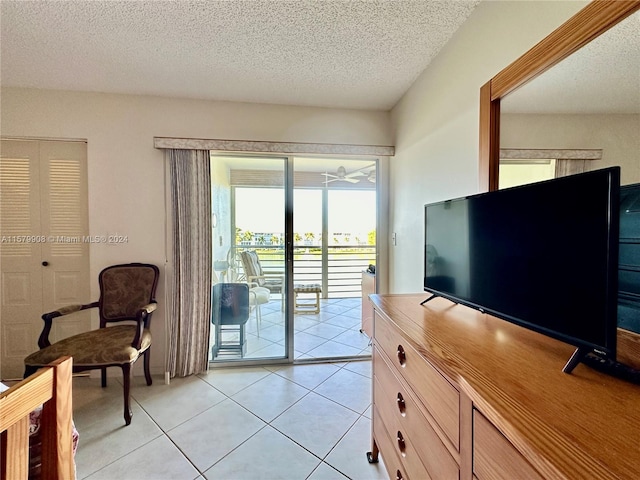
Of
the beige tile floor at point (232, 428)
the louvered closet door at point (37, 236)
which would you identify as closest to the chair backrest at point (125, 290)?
the louvered closet door at point (37, 236)

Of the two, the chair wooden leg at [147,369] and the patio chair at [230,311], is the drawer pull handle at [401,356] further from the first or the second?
the chair wooden leg at [147,369]

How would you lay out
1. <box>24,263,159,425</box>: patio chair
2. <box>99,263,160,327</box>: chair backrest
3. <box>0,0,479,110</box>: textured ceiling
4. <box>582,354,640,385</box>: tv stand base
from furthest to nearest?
<box>99,263,160,327</box>: chair backrest < <box>24,263,159,425</box>: patio chair < <box>0,0,479,110</box>: textured ceiling < <box>582,354,640,385</box>: tv stand base

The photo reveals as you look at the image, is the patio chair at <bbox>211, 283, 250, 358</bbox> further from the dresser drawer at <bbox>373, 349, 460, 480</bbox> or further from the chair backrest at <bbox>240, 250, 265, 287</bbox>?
the dresser drawer at <bbox>373, 349, 460, 480</bbox>

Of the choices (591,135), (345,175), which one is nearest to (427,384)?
(591,135)

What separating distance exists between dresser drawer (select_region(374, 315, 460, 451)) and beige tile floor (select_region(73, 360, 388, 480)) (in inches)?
32.1

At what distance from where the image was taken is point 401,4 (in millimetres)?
1421

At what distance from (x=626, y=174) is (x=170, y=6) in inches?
80.8

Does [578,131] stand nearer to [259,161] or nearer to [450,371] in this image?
[450,371]

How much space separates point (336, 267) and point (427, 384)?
3364mm

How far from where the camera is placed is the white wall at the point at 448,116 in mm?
1172

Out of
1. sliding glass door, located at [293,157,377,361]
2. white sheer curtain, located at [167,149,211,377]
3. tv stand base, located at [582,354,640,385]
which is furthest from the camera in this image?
sliding glass door, located at [293,157,377,361]

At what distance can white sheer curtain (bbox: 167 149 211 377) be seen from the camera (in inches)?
94.8

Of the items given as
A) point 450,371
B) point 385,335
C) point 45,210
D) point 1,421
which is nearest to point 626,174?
point 450,371

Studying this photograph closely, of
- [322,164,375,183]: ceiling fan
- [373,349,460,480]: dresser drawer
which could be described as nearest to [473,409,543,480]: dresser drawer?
[373,349,460,480]: dresser drawer
